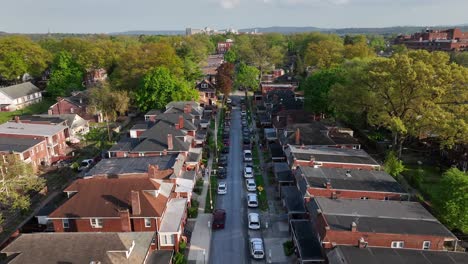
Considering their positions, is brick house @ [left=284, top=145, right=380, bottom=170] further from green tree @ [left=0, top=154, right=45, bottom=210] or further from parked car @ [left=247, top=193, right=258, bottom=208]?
green tree @ [left=0, top=154, right=45, bottom=210]

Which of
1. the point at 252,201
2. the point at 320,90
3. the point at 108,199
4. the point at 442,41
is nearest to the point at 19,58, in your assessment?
the point at 320,90

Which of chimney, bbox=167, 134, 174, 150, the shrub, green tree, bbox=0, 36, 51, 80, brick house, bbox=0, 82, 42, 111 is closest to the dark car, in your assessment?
the shrub

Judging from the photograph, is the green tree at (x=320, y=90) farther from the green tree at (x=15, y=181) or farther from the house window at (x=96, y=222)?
the green tree at (x=15, y=181)

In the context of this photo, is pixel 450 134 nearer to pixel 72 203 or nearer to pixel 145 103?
pixel 72 203

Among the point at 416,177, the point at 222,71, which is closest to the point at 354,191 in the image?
the point at 416,177

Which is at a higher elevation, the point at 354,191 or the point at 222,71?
the point at 222,71
